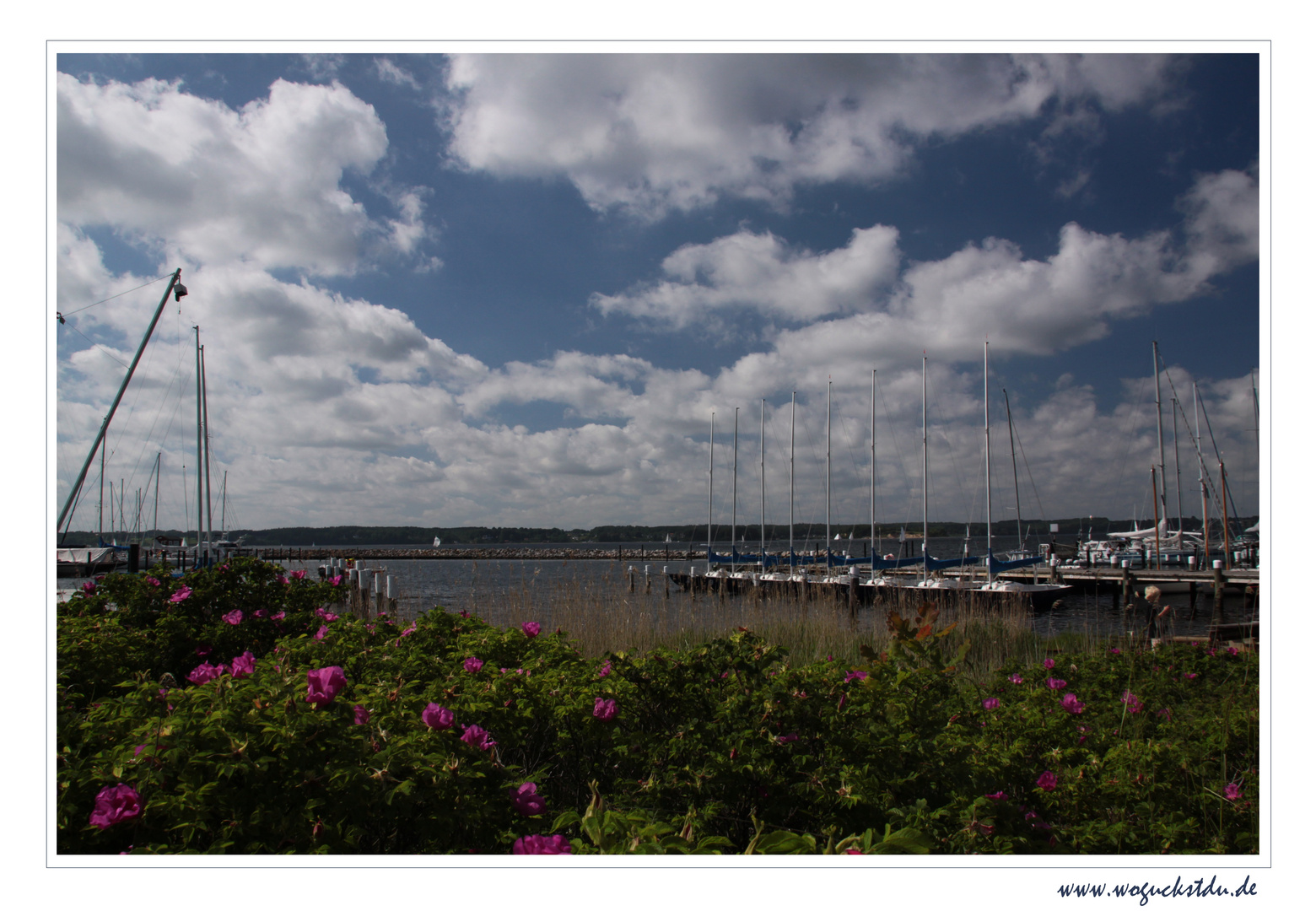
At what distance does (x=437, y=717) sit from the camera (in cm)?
194

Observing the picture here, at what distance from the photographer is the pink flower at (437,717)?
193 cm

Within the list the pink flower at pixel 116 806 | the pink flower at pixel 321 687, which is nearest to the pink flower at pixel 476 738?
the pink flower at pixel 321 687

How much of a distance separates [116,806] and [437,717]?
726 millimetres

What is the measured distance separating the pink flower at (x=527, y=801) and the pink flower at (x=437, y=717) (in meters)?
0.28

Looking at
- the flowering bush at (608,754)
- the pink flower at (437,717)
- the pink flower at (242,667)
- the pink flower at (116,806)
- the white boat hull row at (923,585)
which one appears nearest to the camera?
the pink flower at (116,806)

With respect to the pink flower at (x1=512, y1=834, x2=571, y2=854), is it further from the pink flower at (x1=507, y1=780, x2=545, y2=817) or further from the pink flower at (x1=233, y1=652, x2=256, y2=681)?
the pink flower at (x1=233, y1=652, x2=256, y2=681)

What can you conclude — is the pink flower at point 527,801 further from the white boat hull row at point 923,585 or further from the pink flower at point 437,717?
the white boat hull row at point 923,585

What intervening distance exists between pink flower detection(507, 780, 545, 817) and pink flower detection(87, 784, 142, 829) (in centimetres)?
89

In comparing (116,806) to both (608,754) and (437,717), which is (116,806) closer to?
(437,717)

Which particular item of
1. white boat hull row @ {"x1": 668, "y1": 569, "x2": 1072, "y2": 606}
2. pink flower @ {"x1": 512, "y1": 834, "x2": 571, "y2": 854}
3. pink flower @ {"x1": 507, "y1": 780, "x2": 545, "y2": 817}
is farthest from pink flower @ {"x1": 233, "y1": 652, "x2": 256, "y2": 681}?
white boat hull row @ {"x1": 668, "y1": 569, "x2": 1072, "y2": 606}
